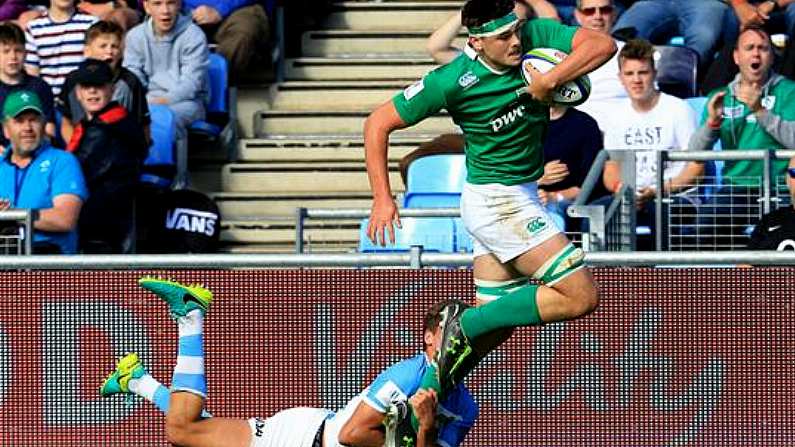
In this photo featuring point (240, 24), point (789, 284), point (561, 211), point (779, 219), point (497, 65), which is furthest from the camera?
point (240, 24)

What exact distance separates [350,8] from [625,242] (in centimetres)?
533

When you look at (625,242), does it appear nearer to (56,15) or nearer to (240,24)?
(240,24)

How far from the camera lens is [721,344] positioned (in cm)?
1130

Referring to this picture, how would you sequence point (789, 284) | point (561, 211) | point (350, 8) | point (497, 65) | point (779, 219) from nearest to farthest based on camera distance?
point (497, 65), point (789, 284), point (779, 219), point (561, 211), point (350, 8)

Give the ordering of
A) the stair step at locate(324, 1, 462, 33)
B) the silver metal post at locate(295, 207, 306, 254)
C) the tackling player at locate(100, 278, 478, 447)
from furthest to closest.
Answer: the stair step at locate(324, 1, 462, 33) < the silver metal post at locate(295, 207, 306, 254) < the tackling player at locate(100, 278, 478, 447)

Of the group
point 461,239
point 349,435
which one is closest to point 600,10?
point 461,239

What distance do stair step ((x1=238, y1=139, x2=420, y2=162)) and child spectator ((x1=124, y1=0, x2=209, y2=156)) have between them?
2.34ft

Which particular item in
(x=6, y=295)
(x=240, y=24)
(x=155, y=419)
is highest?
→ (x=240, y=24)

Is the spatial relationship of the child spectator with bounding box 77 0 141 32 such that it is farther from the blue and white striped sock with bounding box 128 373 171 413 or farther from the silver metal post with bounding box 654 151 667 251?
the blue and white striped sock with bounding box 128 373 171 413

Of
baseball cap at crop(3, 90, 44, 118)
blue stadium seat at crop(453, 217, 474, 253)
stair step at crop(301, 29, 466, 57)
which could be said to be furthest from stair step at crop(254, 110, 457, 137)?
blue stadium seat at crop(453, 217, 474, 253)

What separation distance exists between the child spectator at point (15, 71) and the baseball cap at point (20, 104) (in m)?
1.04

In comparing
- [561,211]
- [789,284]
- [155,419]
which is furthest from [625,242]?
[155,419]

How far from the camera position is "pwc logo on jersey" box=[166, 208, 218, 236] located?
14234 millimetres

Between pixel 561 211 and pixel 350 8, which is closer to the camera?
pixel 561 211
